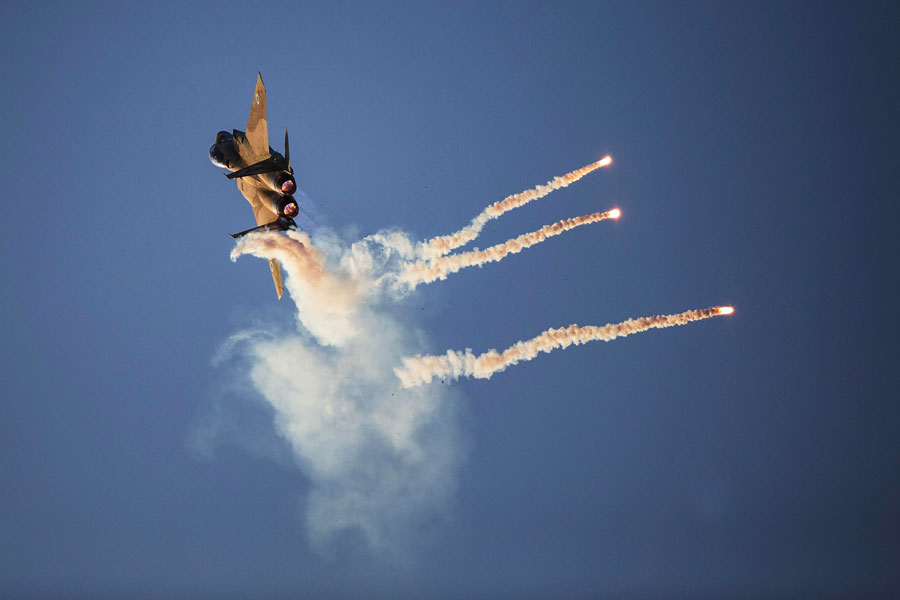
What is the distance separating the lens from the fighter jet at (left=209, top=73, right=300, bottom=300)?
44500 millimetres

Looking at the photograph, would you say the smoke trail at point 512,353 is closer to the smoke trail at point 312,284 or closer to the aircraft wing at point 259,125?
the smoke trail at point 312,284

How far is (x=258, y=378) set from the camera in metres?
70.2

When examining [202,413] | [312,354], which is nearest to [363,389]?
[312,354]

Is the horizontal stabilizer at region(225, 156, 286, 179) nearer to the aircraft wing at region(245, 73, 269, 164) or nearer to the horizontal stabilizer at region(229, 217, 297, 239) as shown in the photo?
the aircraft wing at region(245, 73, 269, 164)

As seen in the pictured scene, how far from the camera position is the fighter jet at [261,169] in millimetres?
44500

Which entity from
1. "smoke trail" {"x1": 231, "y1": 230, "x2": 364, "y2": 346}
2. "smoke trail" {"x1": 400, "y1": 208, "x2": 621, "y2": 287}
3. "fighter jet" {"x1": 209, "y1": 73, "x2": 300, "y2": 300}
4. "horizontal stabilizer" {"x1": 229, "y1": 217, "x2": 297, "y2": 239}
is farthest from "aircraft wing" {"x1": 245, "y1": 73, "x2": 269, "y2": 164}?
"smoke trail" {"x1": 400, "y1": 208, "x2": 621, "y2": 287}

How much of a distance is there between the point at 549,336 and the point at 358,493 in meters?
36.9

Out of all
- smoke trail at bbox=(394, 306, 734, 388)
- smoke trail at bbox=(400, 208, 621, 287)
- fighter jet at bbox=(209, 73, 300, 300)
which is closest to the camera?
fighter jet at bbox=(209, 73, 300, 300)

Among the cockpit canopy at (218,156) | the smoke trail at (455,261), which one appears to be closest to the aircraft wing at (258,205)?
the cockpit canopy at (218,156)

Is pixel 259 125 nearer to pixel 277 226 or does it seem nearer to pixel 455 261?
pixel 277 226

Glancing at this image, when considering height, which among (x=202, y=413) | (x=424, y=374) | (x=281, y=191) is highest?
(x=202, y=413)

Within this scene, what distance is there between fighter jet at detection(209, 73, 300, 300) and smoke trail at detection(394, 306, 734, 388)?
14.8m

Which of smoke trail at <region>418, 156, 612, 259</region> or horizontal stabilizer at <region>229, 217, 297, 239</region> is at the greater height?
smoke trail at <region>418, 156, 612, 259</region>

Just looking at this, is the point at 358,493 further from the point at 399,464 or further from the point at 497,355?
the point at 497,355
